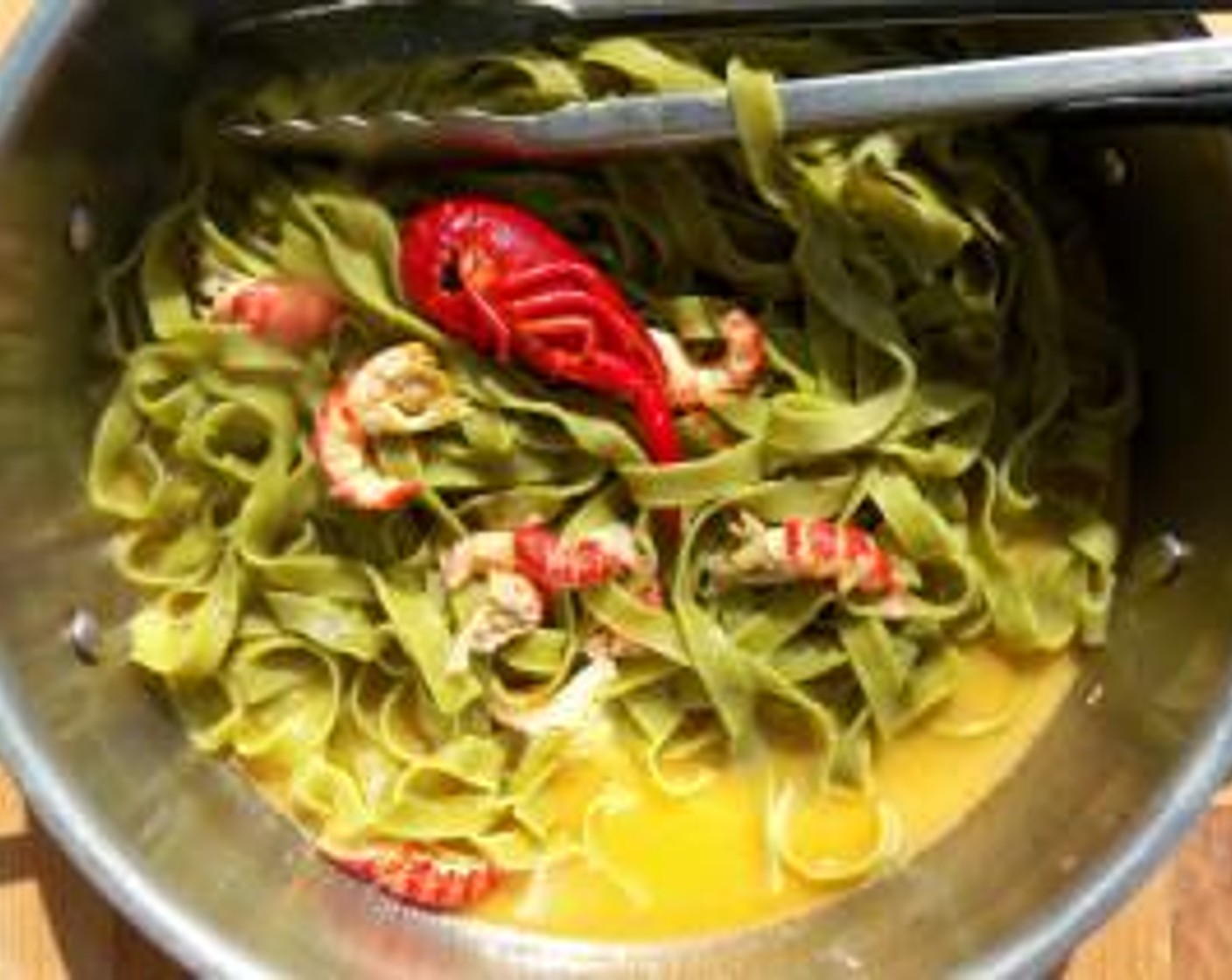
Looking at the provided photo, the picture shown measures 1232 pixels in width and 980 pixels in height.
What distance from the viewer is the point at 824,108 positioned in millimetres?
1948

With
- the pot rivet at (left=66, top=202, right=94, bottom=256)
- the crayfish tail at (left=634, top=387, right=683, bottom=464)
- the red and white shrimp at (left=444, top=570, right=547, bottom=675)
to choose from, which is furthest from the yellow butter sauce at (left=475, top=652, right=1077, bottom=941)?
the pot rivet at (left=66, top=202, right=94, bottom=256)

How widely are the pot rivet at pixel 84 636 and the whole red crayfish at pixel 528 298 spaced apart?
0.48 metres

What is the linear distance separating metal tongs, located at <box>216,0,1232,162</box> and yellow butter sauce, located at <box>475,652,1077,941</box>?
65 centimetres

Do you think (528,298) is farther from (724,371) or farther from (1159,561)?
(1159,561)

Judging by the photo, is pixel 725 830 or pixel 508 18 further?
pixel 725 830

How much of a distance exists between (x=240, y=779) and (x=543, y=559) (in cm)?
40

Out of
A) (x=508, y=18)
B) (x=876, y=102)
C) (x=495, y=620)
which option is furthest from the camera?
(x=495, y=620)

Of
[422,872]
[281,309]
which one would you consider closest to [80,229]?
[281,309]

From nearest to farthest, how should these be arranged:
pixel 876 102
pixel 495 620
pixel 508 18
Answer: pixel 876 102, pixel 508 18, pixel 495 620

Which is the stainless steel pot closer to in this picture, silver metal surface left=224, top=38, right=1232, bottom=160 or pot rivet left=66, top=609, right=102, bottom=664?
pot rivet left=66, top=609, right=102, bottom=664

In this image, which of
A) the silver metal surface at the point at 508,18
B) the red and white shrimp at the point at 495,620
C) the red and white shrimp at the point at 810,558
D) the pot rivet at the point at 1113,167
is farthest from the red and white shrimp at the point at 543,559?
the pot rivet at the point at 1113,167

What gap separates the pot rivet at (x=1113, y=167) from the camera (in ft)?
7.26

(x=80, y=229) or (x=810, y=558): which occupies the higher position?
(x=80, y=229)

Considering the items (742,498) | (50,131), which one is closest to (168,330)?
(50,131)
